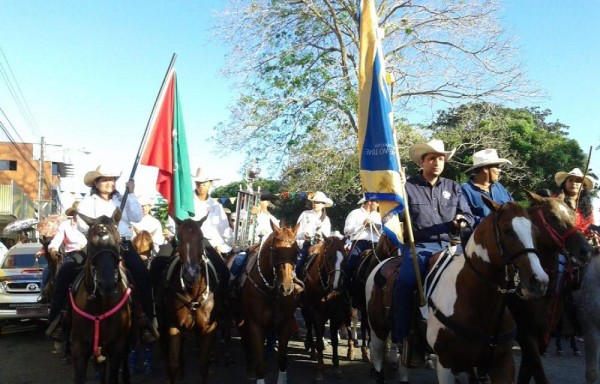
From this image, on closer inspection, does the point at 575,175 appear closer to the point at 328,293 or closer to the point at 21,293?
the point at 328,293

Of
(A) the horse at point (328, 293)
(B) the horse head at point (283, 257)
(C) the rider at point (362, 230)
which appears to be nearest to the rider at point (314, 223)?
(C) the rider at point (362, 230)

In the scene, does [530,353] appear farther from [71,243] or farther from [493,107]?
[493,107]

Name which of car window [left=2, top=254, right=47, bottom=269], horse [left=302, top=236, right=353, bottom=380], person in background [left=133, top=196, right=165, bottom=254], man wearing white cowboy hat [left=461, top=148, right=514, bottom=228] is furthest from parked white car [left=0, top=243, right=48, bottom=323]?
man wearing white cowboy hat [left=461, top=148, right=514, bottom=228]

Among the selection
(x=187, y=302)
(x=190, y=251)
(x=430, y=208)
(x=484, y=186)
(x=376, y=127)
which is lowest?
(x=187, y=302)

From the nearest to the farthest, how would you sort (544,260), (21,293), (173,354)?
(544,260)
(173,354)
(21,293)

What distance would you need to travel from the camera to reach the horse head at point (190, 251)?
21.3 ft

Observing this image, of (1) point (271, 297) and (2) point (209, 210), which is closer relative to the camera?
(1) point (271, 297)

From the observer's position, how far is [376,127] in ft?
18.6

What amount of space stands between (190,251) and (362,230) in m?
4.75

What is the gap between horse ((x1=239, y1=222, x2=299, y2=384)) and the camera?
712 centimetres

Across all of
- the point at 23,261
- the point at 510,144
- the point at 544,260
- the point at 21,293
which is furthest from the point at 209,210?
the point at 510,144

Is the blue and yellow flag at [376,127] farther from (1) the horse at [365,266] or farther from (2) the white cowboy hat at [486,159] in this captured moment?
(1) the horse at [365,266]

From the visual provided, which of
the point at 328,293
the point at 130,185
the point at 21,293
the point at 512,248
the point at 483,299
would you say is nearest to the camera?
the point at 512,248

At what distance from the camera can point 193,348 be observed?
11.1m
